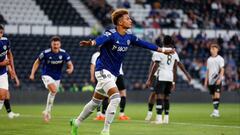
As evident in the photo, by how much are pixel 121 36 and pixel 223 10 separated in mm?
34183

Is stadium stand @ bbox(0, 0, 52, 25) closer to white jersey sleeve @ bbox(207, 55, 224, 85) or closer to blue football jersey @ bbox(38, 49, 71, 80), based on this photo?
white jersey sleeve @ bbox(207, 55, 224, 85)

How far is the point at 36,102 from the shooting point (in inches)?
1339

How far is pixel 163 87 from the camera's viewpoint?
61.4 feet

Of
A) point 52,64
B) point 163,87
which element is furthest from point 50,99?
point 163,87

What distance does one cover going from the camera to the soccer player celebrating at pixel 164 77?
18.5 metres

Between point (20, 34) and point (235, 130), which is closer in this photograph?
point (235, 130)

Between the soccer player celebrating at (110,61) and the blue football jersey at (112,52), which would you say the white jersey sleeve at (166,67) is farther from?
the blue football jersey at (112,52)

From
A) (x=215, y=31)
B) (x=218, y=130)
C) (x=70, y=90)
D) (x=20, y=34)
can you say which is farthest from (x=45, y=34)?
(x=218, y=130)

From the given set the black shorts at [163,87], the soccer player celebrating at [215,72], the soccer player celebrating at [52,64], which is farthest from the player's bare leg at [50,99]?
the soccer player celebrating at [215,72]

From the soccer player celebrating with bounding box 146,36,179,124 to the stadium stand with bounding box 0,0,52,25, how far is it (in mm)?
21506

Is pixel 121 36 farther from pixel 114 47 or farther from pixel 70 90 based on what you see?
pixel 70 90

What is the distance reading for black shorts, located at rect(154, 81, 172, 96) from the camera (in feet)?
61.3

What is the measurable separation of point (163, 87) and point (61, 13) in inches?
925

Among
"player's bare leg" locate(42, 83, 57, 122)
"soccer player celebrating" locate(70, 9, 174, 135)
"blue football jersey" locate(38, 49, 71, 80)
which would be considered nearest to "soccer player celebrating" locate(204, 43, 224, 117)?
"blue football jersey" locate(38, 49, 71, 80)
